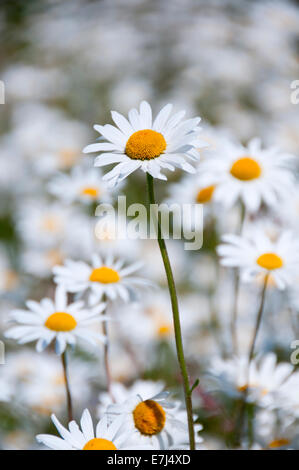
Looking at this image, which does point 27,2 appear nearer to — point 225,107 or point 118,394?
point 225,107

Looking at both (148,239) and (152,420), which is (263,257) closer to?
(152,420)

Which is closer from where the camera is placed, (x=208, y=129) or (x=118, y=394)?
(x=118, y=394)

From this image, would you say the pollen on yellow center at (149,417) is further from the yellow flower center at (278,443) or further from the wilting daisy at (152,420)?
the yellow flower center at (278,443)

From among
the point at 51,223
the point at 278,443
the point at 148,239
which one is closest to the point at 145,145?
the point at 278,443

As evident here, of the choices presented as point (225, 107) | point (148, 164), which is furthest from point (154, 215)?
point (225, 107)

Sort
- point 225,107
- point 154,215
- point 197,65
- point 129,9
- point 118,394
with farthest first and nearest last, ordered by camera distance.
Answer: point 129,9
point 197,65
point 225,107
point 118,394
point 154,215
